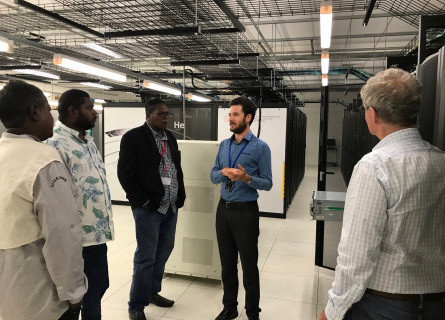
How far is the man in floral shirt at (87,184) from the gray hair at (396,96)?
1.61 metres

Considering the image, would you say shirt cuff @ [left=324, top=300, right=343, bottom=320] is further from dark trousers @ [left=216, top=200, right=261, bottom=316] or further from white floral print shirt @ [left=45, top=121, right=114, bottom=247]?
white floral print shirt @ [left=45, top=121, right=114, bottom=247]

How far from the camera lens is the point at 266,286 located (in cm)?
336

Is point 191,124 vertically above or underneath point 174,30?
underneath

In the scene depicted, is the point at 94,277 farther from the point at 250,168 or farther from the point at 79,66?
the point at 79,66

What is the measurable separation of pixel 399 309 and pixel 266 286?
2.40 metres

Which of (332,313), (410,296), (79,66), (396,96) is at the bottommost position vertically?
(332,313)

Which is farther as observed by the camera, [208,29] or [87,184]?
[208,29]

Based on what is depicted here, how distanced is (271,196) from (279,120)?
4.67 feet

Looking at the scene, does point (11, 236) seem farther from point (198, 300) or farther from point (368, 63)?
point (368, 63)

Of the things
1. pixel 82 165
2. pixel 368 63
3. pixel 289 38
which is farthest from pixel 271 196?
pixel 368 63

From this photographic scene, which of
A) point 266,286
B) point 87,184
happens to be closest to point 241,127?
point 87,184

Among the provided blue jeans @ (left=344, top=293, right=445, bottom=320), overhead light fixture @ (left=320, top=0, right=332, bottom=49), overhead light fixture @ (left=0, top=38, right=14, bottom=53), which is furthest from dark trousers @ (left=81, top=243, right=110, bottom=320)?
overhead light fixture @ (left=0, top=38, right=14, bottom=53)

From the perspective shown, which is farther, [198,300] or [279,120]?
[279,120]

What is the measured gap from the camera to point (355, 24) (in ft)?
20.1
